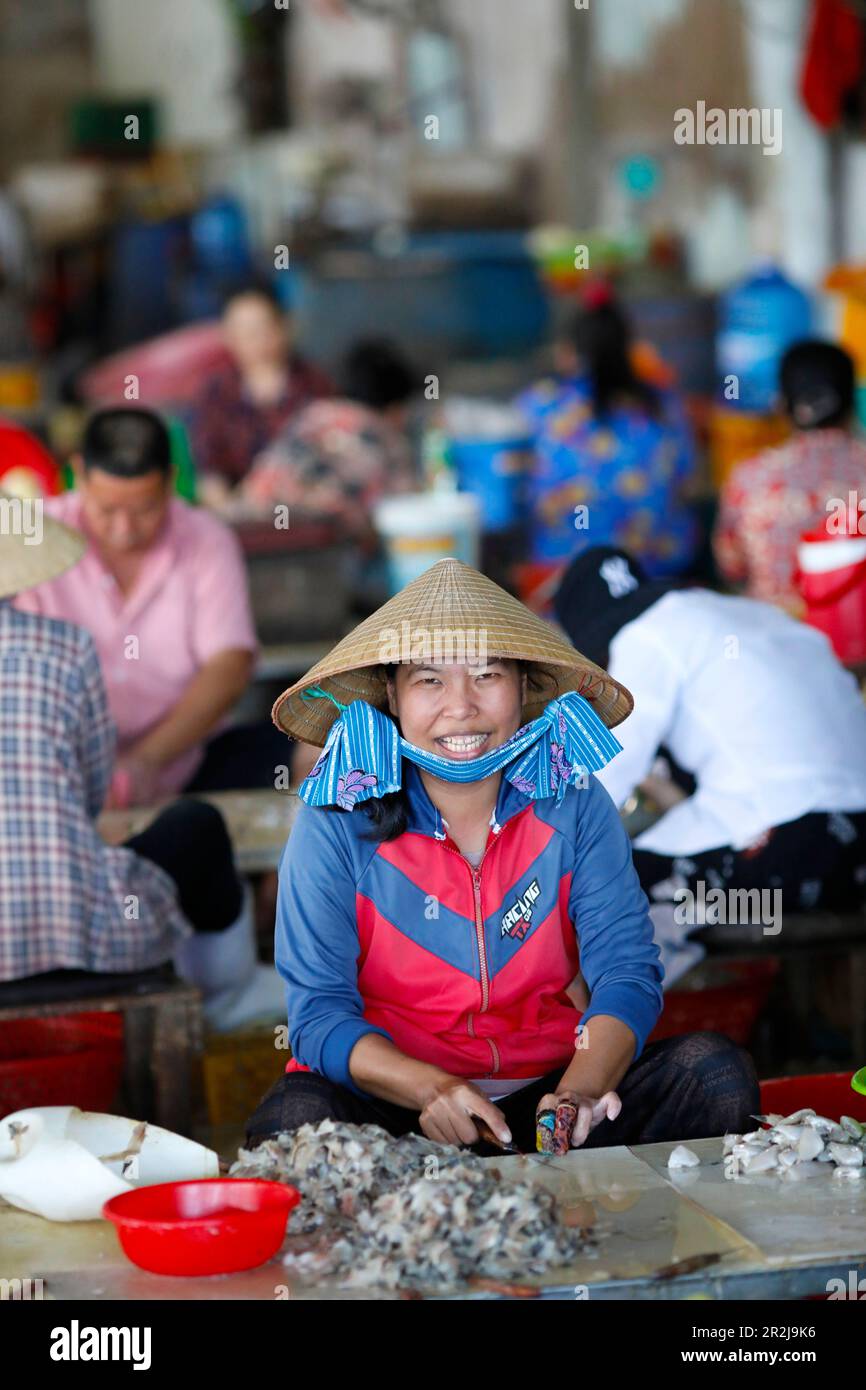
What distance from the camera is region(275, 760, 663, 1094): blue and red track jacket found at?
7.77 ft

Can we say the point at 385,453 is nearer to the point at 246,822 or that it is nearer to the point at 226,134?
the point at 246,822

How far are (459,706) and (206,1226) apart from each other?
0.76m

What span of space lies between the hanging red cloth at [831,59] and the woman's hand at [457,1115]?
247 inches

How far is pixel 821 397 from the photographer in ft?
15.7

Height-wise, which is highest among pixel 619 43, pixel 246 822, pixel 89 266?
pixel 619 43

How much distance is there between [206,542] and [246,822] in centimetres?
82

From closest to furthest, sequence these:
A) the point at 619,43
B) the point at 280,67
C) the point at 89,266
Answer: the point at 619,43, the point at 89,266, the point at 280,67

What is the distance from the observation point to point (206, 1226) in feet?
6.02

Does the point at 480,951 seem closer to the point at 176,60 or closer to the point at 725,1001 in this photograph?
the point at 725,1001

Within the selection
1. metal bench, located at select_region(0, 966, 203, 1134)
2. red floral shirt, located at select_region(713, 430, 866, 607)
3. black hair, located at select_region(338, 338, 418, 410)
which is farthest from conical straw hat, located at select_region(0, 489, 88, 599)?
black hair, located at select_region(338, 338, 418, 410)

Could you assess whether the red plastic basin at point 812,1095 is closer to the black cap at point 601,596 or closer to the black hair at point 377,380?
the black cap at point 601,596

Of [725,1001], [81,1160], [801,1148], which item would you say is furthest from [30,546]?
[801,1148]

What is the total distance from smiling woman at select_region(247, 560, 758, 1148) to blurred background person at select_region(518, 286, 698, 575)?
11.7 ft
